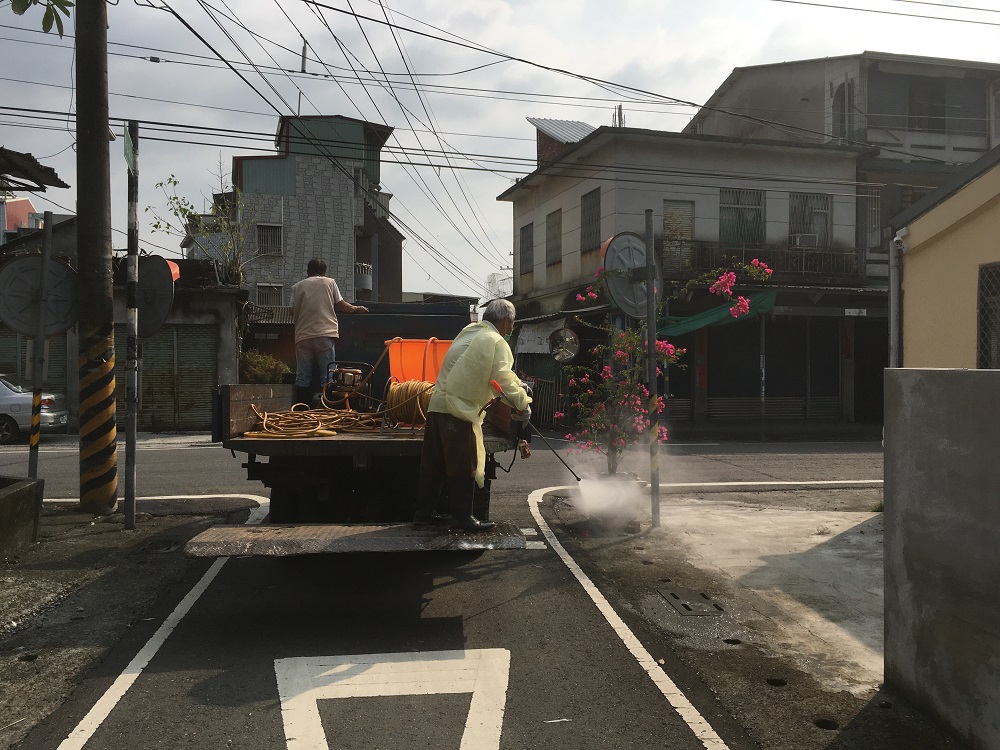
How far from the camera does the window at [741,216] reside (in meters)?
24.3

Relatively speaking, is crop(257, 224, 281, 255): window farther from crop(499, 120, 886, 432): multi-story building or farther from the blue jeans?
the blue jeans

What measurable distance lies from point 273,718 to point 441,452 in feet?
7.04

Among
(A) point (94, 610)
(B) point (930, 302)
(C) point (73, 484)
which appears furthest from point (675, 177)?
(A) point (94, 610)

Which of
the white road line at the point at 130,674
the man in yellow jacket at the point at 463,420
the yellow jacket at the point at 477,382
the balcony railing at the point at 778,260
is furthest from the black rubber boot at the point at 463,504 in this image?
the balcony railing at the point at 778,260

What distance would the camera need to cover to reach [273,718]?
377 cm

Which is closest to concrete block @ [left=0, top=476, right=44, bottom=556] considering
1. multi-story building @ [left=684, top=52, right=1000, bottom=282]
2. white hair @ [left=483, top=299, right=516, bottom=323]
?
white hair @ [left=483, top=299, right=516, bottom=323]

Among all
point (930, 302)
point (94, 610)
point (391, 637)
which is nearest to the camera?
point (391, 637)

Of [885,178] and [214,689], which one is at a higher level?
[885,178]

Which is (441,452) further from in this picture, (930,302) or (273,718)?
(930,302)

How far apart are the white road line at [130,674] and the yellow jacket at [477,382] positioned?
213 centimetres

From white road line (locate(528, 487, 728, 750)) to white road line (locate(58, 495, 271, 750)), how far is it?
2.66 metres

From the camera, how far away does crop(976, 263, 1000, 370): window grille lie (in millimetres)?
7566

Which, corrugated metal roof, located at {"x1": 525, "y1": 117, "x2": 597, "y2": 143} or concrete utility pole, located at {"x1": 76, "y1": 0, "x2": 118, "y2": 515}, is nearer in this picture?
concrete utility pole, located at {"x1": 76, "y1": 0, "x2": 118, "y2": 515}

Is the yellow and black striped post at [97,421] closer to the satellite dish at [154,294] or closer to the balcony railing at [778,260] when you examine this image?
the satellite dish at [154,294]
